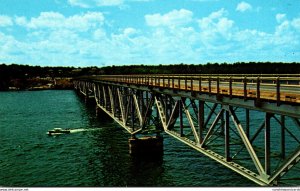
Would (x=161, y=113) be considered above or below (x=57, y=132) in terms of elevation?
above

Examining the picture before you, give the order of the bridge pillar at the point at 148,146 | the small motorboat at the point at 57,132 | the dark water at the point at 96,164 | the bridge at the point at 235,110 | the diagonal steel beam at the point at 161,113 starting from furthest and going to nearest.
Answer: the small motorboat at the point at 57,132 < the bridge pillar at the point at 148,146 < the dark water at the point at 96,164 < the diagonal steel beam at the point at 161,113 < the bridge at the point at 235,110

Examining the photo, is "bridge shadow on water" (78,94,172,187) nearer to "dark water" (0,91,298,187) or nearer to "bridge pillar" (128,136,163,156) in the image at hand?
"dark water" (0,91,298,187)

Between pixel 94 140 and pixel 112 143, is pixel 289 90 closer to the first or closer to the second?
pixel 112 143

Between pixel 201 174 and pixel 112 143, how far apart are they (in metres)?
20.2

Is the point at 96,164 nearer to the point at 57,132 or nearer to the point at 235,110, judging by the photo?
the point at 235,110

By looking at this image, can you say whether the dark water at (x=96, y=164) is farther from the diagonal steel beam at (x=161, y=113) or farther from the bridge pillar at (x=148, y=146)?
the diagonal steel beam at (x=161, y=113)

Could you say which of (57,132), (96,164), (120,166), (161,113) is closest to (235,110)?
(161,113)

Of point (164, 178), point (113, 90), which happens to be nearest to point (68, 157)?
point (164, 178)

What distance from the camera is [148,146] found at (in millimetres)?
46156

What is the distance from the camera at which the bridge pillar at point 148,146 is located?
4581cm

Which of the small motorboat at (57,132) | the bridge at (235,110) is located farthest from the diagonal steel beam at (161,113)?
the small motorboat at (57,132)

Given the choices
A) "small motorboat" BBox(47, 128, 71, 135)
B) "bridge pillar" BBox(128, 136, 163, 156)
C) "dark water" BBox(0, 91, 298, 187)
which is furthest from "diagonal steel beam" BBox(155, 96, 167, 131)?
"small motorboat" BBox(47, 128, 71, 135)

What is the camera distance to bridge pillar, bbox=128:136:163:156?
45.8m

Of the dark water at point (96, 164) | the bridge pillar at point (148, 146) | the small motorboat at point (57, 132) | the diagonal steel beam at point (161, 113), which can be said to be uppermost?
the diagonal steel beam at point (161, 113)
